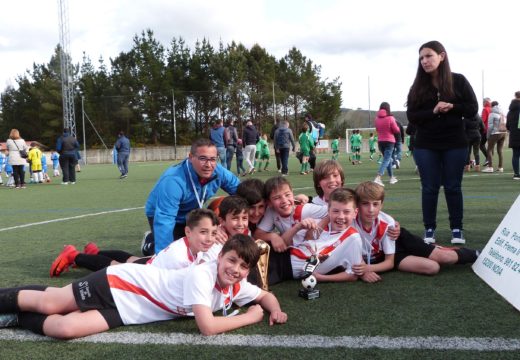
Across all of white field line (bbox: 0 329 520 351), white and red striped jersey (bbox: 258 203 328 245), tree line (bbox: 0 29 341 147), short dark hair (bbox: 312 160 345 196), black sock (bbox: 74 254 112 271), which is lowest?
white field line (bbox: 0 329 520 351)

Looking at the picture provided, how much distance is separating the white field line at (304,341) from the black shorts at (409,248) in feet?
4.60

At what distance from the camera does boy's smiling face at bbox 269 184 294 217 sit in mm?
3924

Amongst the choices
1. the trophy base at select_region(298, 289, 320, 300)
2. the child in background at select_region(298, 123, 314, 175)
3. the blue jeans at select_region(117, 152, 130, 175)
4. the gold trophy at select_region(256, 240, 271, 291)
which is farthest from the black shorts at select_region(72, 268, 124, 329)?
the blue jeans at select_region(117, 152, 130, 175)

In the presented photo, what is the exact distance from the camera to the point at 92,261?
4.25 m

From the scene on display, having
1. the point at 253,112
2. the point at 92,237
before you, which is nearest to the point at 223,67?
the point at 253,112

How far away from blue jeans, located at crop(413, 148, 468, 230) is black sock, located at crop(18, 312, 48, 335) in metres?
3.44

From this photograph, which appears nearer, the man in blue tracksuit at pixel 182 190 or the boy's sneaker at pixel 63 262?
the man in blue tracksuit at pixel 182 190

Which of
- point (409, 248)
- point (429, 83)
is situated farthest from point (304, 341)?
point (429, 83)

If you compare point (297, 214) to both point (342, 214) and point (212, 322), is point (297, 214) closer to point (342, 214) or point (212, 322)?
point (342, 214)

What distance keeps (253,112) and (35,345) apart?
3948cm

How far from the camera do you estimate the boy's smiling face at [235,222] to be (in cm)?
362

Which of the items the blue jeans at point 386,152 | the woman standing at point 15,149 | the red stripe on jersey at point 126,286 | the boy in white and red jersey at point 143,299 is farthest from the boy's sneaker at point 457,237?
the woman standing at point 15,149

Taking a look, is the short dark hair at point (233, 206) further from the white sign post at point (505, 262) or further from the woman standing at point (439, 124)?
the woman standing at point (439, 124)

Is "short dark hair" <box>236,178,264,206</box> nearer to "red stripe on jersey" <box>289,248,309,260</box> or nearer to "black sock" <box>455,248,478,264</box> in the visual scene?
"red stripe on jersey" <box>289,248,309,260</box>
